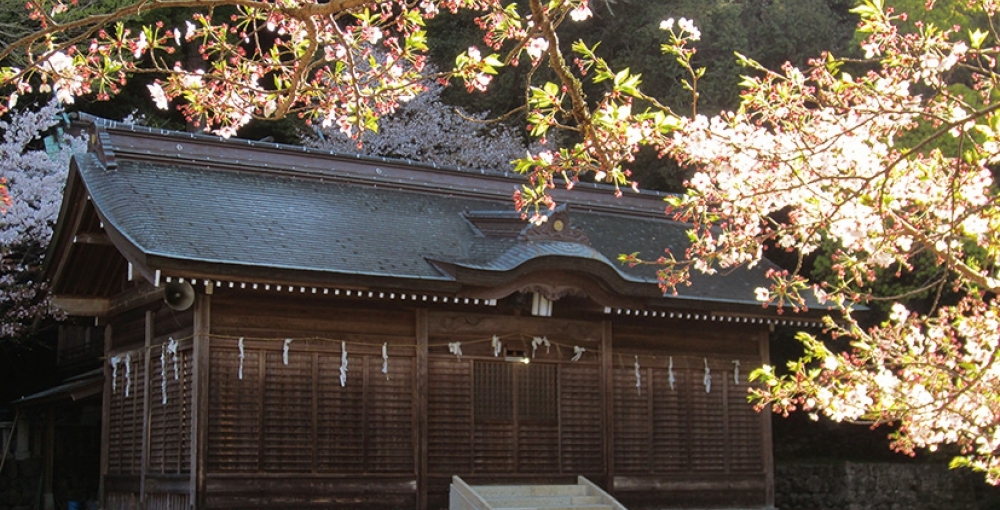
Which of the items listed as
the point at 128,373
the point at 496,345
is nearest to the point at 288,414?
the point at 496,345

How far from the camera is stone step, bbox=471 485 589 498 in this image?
41.3 ft

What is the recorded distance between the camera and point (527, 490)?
42.0 feet

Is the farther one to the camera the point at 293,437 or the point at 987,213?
the point at 293,437

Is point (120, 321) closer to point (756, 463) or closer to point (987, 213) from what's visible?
point (756, 463)

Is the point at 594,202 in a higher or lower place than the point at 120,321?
higher

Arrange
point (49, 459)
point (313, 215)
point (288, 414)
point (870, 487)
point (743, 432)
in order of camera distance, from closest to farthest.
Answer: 1. point (288, 414)
2. point (313, 215)
3. point (743, 432)
4. point (49, 459)
5. point (870, 487)

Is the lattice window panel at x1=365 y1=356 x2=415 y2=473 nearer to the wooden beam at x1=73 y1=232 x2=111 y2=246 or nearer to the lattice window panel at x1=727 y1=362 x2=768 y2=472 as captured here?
the wooden beam at x1=73 y1=232 x2=111 y2=246

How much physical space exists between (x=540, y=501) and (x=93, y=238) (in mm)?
5839

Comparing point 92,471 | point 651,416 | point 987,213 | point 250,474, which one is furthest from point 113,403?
point 987,213

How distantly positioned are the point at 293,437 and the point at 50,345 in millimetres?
11027

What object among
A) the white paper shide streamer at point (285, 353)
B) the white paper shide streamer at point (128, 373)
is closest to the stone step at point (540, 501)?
the white paper shide streamer at point (285, 353)

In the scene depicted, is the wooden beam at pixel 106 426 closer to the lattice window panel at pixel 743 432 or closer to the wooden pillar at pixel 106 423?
the wooden pillar at pixel 106 423

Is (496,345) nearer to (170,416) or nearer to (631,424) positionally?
(631,424)

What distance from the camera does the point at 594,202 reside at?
16.5 meters
